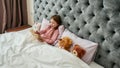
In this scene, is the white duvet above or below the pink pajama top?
below

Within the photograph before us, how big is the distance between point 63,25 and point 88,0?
57 centimetres

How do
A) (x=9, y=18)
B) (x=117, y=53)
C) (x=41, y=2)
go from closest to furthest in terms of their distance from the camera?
(x=117, y=53), (x=41, y=2), (x=9, y=18)

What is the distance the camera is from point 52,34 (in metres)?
2.28

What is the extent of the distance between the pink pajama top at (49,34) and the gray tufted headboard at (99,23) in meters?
0.19

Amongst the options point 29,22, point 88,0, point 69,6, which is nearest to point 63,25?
point 69,6

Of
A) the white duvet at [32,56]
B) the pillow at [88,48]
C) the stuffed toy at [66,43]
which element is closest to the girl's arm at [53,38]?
the white duvet at [32,56]

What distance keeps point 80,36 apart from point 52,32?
0.46 metres

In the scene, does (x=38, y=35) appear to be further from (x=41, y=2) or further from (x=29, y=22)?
(x=29, y=22)

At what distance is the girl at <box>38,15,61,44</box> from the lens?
2225 millimetres

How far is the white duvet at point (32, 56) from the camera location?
64.8 inches

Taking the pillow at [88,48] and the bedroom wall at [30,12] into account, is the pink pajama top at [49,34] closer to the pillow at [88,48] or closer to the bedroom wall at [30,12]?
the pillow at [88,48]

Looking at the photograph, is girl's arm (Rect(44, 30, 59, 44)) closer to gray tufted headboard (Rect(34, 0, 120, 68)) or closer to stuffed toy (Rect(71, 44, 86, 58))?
gray tufted headboard (Rect(34, 0, 120, 68))

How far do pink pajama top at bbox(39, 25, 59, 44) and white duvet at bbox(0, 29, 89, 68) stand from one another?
14 cm

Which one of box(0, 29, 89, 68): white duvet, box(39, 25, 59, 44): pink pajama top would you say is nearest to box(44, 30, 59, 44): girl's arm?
box(39, 25, 59, 44): pink pajama top
